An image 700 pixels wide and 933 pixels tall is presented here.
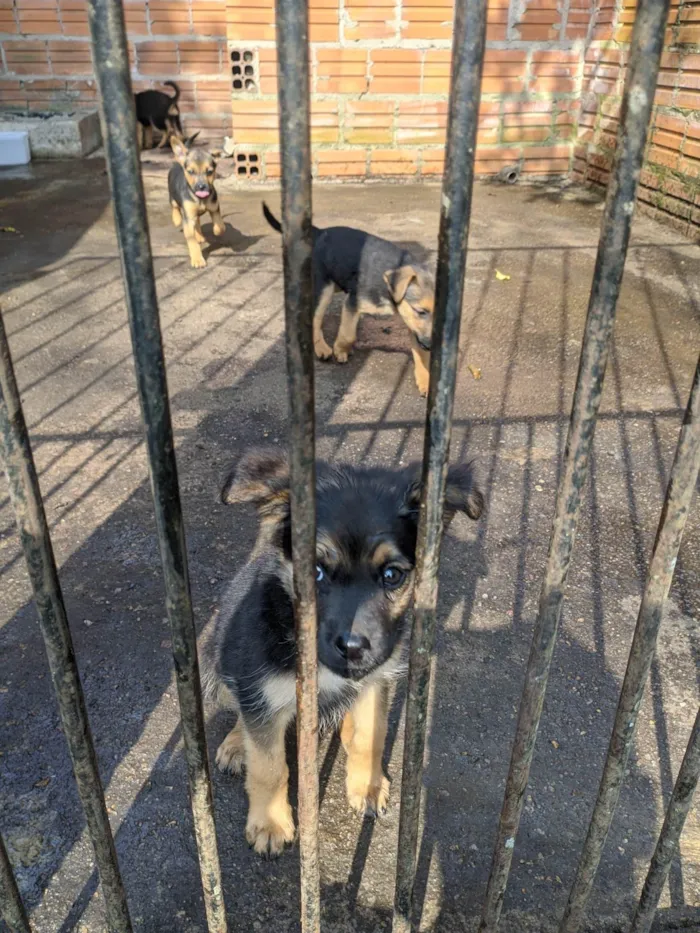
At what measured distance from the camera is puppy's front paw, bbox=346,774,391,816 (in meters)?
2.40

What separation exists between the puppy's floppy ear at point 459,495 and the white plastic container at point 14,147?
12423 millimetres

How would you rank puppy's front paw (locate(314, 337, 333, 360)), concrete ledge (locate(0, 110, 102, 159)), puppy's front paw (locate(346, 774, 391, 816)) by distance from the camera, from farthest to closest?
concrete ledge (locate(0, 110, 102, 159)), puppy's front paw (locate(314, 337, 333, 360)), puppy's front paw (locate(346, 774, 391, 816))

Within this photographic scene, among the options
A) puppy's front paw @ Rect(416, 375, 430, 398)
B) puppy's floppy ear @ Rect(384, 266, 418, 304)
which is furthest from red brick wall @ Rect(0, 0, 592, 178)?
puppy's front paw @ Rect(416, 375, 430, 398)

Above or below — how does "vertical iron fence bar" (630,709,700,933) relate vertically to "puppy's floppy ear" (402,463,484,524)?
below

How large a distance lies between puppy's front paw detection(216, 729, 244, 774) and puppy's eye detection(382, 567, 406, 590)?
2.82 ft

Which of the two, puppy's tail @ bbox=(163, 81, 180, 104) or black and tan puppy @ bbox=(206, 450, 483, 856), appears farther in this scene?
puppy's tail @ bbox=(163, 81, 180, 104)

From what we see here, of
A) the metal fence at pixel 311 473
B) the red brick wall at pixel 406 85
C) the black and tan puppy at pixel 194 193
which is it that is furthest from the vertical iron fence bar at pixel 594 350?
the red brick wall at pixel 406 85

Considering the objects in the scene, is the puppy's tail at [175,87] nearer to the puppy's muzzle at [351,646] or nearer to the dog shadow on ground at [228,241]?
the dog shadow on ground at [228,241]

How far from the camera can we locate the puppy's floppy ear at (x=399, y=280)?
5066mm

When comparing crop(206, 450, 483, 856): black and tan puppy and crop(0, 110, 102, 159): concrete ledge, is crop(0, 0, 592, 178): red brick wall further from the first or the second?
crop(206, 450, 483, 856): black and tan puppy

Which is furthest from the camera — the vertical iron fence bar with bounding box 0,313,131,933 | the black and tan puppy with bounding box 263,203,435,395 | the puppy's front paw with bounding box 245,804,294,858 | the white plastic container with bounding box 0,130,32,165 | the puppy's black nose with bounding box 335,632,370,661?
the white plastic container with bounding box 0,130,32,165

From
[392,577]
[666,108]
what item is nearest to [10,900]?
[392,577]

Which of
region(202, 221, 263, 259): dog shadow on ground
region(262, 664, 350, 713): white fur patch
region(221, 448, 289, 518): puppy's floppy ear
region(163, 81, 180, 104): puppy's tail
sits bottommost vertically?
region(202, 221, 263, 259): dog shadow on ground

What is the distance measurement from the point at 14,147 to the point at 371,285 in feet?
31.1
